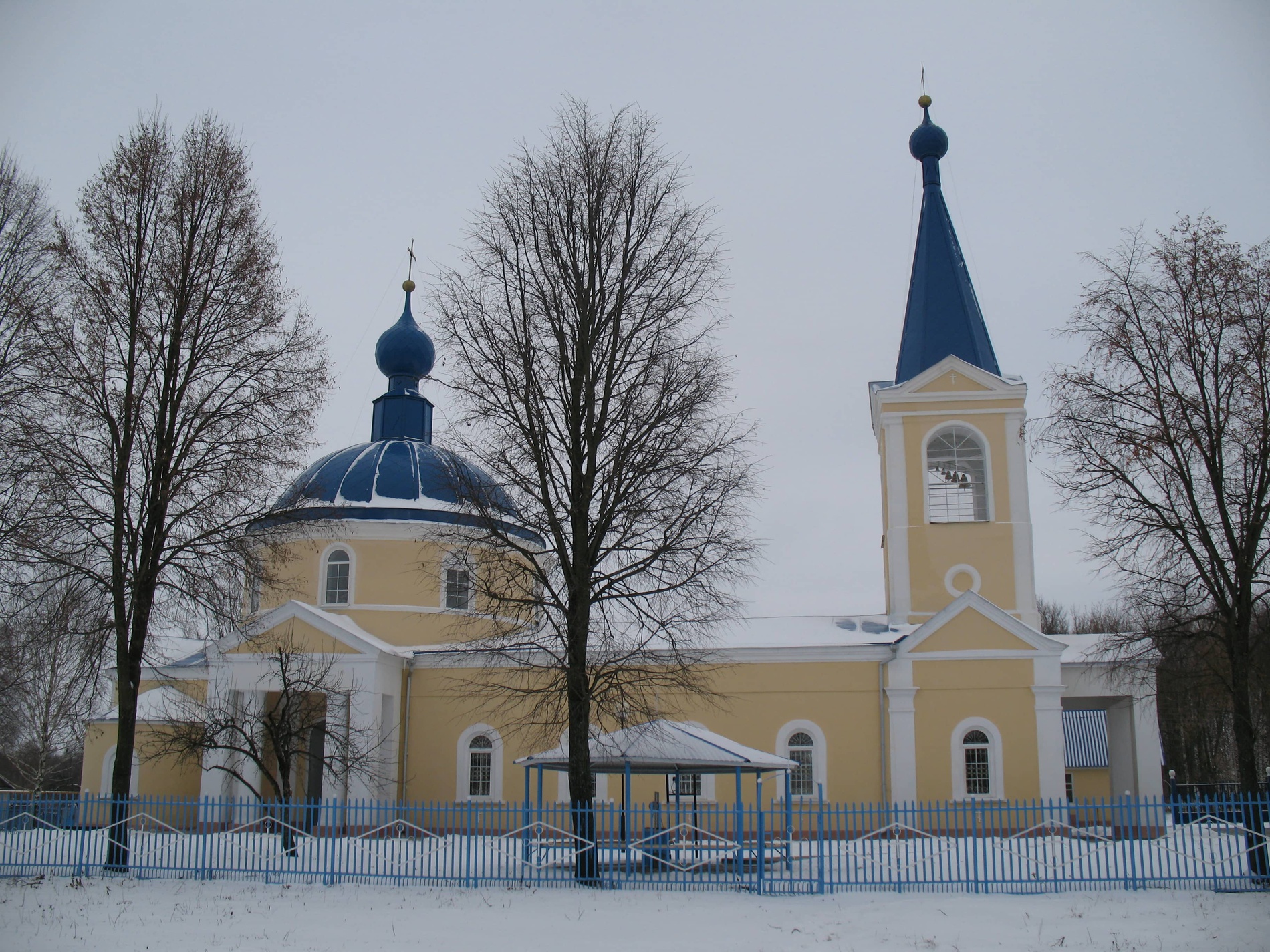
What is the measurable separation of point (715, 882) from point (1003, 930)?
14.6 feet

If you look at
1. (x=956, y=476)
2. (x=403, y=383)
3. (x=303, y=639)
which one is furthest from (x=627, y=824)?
(x=403, y=383)

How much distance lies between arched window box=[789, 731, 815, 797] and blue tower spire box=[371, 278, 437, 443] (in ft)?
45.2

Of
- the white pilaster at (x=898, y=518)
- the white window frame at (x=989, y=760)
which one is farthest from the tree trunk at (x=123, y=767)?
the white pilaster at (x=898, y=518)

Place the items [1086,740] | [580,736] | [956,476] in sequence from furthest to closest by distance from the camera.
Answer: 1. [1086,740]
2. [956,476]
3. [580,736]

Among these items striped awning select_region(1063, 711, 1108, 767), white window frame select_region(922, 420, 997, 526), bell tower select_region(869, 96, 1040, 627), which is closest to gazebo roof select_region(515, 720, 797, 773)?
bell tower select_region(869, 96, 1040, 627)

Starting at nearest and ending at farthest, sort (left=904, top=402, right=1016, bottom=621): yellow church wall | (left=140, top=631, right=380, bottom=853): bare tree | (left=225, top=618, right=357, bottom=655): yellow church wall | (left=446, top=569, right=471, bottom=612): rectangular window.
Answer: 1. (left=140, top=631, right=380, bottom=853): bare tree
2. (left=904, top=402, right=1016, bottom=621): yellow church wall
3. (left=225, top=618, right=357, bottom=655): yellow church wall
4. (left=446, top=569, right=471, bottom=612): rectangular window

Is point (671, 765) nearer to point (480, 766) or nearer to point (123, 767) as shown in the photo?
point (123, 767)

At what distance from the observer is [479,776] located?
2652 centimetres

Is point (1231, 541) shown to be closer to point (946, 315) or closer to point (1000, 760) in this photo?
point (1000, 760)

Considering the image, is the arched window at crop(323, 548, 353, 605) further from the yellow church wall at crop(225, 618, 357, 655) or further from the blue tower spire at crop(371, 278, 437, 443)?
the blue tower spire at crop(371, 278, 437, 443)

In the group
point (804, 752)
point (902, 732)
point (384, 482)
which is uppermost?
point (384, 482)

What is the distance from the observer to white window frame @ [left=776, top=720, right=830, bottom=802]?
24500mm

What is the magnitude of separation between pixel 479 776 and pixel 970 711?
11382mm

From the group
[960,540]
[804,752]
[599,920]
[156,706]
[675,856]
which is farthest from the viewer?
[156,706]
